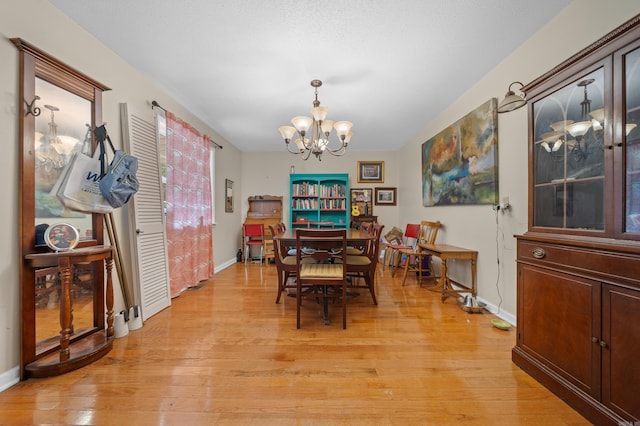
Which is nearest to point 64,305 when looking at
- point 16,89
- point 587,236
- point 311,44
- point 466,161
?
point 16,89

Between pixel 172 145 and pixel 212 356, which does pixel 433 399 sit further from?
pixel 172 145

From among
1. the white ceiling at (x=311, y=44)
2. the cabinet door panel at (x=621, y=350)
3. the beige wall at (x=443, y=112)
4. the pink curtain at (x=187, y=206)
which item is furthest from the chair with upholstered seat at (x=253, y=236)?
the cabinet door panel at (x=621, y=350)

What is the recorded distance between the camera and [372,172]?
5.61m

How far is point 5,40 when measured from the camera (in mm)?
1438

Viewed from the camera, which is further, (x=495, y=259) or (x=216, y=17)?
(x=495, y=259)

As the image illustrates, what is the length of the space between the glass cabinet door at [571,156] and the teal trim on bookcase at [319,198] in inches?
151

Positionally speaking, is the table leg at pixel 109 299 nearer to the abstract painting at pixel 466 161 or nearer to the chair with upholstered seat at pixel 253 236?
the chair with upholstered seat at pixel 253 236

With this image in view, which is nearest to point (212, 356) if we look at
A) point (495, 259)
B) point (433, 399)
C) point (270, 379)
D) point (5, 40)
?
point (270, 379)

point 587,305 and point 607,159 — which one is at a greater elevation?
point 607,159

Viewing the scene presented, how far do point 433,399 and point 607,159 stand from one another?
4.99 feet

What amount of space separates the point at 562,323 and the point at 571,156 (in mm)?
953

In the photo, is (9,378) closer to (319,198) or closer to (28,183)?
(28,183)

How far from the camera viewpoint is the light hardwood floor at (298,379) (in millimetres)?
1210

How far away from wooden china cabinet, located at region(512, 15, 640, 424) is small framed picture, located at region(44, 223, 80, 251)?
3051 millimetres
